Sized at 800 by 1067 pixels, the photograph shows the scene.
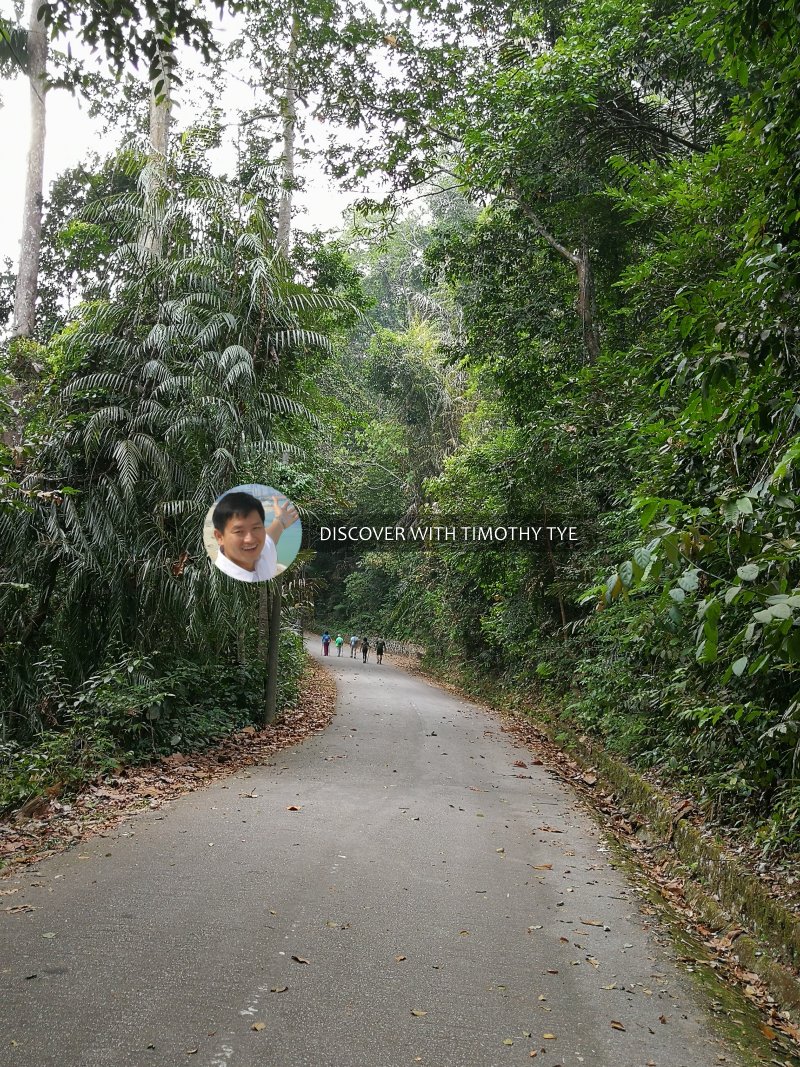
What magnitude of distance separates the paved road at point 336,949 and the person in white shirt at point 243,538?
130 inches

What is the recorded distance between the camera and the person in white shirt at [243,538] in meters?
10.0

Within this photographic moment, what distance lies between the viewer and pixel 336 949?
14.3 feet

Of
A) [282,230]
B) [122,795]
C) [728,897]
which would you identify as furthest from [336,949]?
[282,230]

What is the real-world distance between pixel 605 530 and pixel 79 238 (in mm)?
9940

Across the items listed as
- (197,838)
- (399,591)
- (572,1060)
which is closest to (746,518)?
(572,1060)

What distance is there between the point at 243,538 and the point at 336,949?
659 cm

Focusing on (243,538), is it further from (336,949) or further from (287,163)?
(287,163)

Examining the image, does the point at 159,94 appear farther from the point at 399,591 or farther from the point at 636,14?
the point at 399,591

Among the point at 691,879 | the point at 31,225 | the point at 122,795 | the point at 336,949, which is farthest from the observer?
the point at 31,225

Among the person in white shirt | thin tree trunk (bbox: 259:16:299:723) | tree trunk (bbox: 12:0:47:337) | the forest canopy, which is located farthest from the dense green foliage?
tree trunk (bbox: 12:0:47:337)

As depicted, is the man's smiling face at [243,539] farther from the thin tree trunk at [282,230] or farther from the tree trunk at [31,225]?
the tree trunk at [31,225]

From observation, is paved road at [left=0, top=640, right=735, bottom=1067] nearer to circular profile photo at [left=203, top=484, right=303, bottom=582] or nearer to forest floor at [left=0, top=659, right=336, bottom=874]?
forest floor at [left=0, top=659, right=336, bottom=874]

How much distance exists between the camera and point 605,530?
43.8 feet

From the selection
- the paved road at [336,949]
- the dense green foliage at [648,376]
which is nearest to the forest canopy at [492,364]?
the dense green foliage at [648,376]
